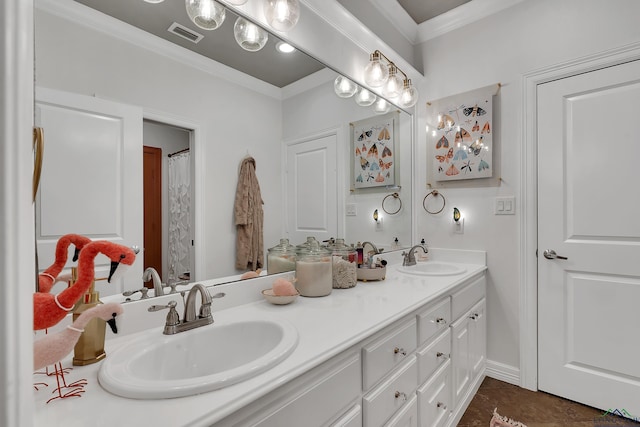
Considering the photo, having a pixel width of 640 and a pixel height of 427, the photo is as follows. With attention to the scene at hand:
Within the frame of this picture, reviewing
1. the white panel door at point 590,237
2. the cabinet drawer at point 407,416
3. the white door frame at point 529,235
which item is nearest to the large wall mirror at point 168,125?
the cabinet drawer at point 407,416

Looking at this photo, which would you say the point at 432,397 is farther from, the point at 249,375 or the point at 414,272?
the point at 249,375

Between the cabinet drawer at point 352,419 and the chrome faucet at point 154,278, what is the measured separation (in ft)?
2.32

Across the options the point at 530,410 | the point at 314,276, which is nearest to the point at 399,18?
the point at 314,276

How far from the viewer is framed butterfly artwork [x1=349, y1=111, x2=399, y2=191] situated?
213 cm

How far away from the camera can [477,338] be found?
2018 millimetres

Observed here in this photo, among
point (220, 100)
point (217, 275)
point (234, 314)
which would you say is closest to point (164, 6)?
point (220, 100)

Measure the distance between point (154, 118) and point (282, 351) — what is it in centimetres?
88

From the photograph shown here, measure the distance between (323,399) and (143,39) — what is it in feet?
4.11

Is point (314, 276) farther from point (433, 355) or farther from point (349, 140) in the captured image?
point (349, 140)

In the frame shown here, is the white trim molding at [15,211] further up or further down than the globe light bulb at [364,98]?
further down

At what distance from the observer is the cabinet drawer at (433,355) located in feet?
4.42

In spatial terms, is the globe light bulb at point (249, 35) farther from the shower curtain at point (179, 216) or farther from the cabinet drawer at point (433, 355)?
the cabinet drawer at point (433, 355)

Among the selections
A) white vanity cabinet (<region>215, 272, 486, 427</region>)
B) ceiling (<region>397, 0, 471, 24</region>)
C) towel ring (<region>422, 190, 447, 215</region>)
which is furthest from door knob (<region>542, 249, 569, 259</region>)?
ceiling (<region>397, 0, 471, 24</region>)

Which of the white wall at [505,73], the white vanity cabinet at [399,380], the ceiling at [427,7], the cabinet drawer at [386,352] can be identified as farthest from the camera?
the ceiling at [427,7]
